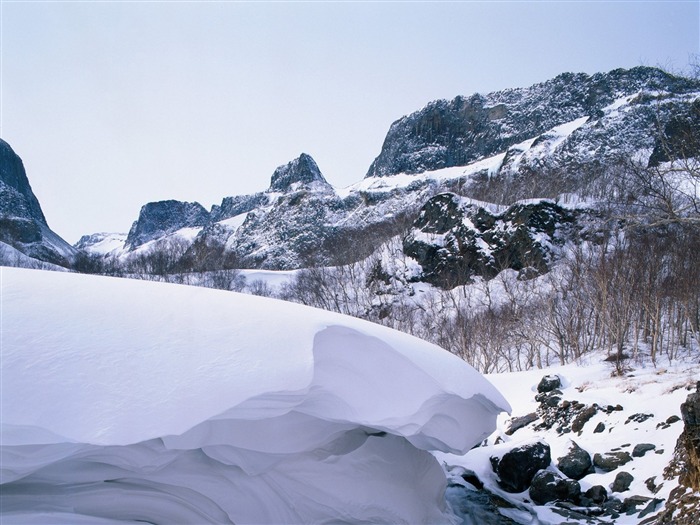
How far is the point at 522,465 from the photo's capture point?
22.6 feet

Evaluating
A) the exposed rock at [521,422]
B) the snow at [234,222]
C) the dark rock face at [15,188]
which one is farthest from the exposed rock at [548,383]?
the snow at [234,222]

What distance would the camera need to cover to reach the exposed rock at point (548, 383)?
10.7 metres

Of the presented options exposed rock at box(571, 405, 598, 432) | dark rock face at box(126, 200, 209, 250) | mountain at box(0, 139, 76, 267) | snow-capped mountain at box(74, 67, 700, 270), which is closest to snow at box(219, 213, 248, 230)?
snow-capped mountain at box(74, 67, 700, 270)

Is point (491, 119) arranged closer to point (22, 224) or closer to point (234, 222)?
point (234, 222)

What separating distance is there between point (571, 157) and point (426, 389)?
5699 centimetres

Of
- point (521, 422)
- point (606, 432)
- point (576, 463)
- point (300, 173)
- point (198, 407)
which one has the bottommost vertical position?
point (521, 422)

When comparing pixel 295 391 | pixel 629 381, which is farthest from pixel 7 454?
pixel 629 381

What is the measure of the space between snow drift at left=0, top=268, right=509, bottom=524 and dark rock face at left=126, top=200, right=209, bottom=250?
504ft

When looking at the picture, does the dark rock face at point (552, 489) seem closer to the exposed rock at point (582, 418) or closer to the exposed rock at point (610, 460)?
the exposed rock at point (610, 460)

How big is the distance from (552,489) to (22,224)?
65.0m

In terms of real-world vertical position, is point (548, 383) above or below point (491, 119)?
below

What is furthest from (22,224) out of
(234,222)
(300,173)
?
(234,222)

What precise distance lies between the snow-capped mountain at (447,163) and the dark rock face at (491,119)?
224 millimetres

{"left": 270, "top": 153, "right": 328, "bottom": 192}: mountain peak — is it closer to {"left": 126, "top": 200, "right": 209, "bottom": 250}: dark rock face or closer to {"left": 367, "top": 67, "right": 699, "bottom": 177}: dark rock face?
{"left": 367, "top": 67, "right": 699, "bottom": 177}: dark rock face
